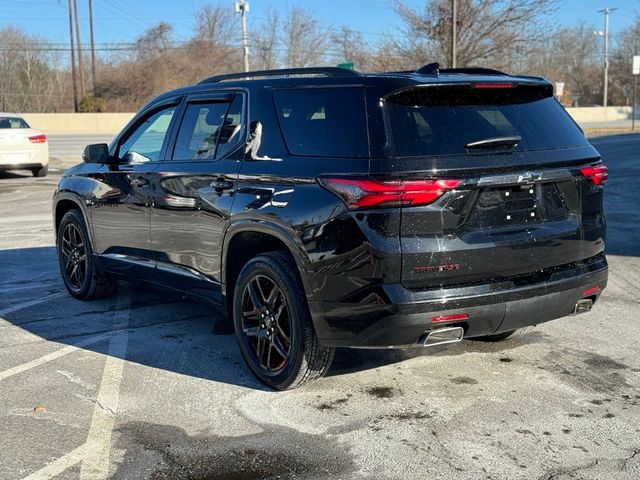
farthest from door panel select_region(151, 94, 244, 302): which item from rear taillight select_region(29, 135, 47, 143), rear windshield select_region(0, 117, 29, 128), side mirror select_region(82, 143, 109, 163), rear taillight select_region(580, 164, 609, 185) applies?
rear windshield select_region(0, 117, 29, 128)

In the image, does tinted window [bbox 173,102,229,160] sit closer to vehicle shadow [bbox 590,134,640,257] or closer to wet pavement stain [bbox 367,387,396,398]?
wet pavement stain [bbox 367,387,396,398]

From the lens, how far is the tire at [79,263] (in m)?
6.60

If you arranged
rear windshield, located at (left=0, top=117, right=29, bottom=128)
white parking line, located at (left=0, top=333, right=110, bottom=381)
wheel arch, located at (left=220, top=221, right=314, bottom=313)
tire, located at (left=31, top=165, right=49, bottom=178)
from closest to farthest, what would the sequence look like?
wheel arch, located at (left=220, top=221, right=314, bottom=313) < white parking line, located at (left=0, top=333, right=110, bottom=381) < rear windshield, located at (left=0, top=117, right=29, bottom=128) < tire, located at (left=31, top=165, right=49, bottom=178)

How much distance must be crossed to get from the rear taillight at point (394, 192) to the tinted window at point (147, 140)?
7.44 feet

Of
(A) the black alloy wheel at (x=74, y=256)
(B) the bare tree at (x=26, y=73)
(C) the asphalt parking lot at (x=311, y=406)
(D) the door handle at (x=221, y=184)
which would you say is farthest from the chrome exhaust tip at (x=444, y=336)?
(B) the bare tree at (x=26, y=73)

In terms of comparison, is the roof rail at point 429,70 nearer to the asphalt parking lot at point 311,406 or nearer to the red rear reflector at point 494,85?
the red rear reflector at point 494,85

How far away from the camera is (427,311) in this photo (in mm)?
3805

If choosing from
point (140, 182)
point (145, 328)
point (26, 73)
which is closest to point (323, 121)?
point (140, 182)

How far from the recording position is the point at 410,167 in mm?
3785

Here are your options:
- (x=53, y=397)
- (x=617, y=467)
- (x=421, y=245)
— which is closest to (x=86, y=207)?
(x=53, y=397)

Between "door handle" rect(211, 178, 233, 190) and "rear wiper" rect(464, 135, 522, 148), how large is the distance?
5.04 feet

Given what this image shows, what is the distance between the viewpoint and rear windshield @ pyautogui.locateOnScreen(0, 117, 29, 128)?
1881 cm

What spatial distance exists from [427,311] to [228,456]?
1213 millimetres

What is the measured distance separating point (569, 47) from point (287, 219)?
82915 millimetres
